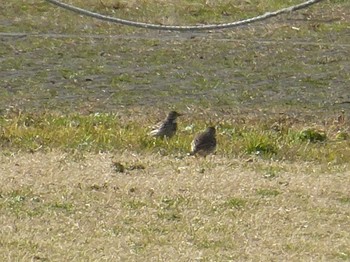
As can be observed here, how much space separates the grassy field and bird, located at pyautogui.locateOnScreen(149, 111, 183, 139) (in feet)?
0.54

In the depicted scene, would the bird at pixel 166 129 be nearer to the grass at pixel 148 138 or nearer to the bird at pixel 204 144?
the grass at pixel 148 138

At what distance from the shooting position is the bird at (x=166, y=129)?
1082 centimetres

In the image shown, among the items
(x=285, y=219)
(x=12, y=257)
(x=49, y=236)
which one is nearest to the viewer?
(x=12, y=257)

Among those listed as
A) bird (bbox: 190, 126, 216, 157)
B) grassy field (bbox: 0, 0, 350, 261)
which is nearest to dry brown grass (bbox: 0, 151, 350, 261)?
grassy field (bbox: 0, 0, 350, 261)

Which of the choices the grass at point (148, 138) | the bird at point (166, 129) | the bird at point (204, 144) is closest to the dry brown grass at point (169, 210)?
the bird at point (204, 144)

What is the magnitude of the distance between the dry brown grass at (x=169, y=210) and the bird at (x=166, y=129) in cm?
87

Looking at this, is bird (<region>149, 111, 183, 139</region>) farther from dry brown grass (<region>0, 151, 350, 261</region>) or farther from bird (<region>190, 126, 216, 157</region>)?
dry brown grass (<region>0, 151, 350, 261</region>)

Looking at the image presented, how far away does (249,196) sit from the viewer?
8.42 meters

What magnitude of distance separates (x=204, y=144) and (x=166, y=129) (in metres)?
1.14

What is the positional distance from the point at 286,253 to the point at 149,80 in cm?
916

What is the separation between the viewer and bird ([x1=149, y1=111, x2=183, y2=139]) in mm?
10825

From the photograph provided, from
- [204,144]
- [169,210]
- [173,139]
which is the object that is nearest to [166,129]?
[173,139]

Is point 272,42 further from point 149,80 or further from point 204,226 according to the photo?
point 204,226

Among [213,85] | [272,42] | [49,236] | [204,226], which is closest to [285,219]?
[204,226]
